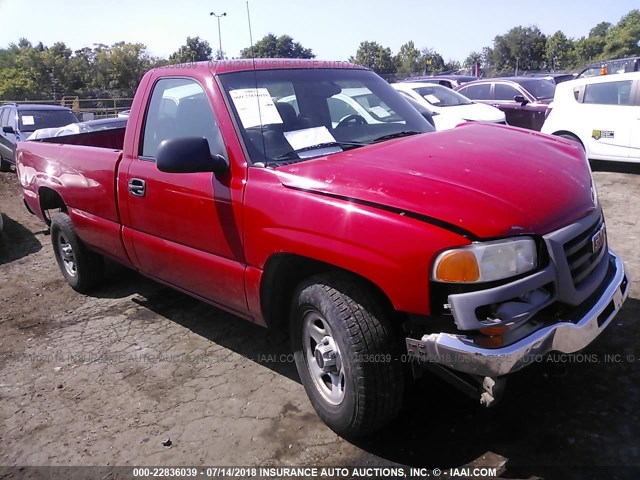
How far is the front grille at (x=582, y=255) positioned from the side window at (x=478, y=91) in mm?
10809

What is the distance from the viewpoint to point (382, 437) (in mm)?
2861

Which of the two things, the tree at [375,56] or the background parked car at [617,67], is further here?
the tree at [375,56]

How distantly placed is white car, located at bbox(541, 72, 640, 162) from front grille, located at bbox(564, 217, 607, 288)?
22.7ft

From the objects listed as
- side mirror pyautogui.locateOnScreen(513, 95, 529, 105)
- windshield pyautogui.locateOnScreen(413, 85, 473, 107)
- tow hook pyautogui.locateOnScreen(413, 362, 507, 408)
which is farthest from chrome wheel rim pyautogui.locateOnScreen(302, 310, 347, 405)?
side mirror pyautogui.locateOnScreen(513, 95, 529, 105)

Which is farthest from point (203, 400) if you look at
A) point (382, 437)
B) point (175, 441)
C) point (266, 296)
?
point (382, 437)

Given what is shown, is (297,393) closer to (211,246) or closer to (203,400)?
(203,400)

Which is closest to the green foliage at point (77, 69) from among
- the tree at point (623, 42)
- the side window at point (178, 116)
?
the side window at point (178, 116)

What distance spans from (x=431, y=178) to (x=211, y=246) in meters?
1.47

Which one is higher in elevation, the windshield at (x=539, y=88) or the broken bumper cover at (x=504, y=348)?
the windshield at (x=539, y=88)

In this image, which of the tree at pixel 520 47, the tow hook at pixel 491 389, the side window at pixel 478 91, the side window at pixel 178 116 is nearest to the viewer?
the tow hook at pixel 491 389

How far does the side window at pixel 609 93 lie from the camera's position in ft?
28.6

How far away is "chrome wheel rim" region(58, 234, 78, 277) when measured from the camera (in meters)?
5.29

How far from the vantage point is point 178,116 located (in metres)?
3.68

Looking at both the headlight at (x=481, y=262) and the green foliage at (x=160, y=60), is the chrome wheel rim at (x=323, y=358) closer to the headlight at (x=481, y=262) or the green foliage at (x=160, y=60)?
the headlight at (x=481, y=262)
